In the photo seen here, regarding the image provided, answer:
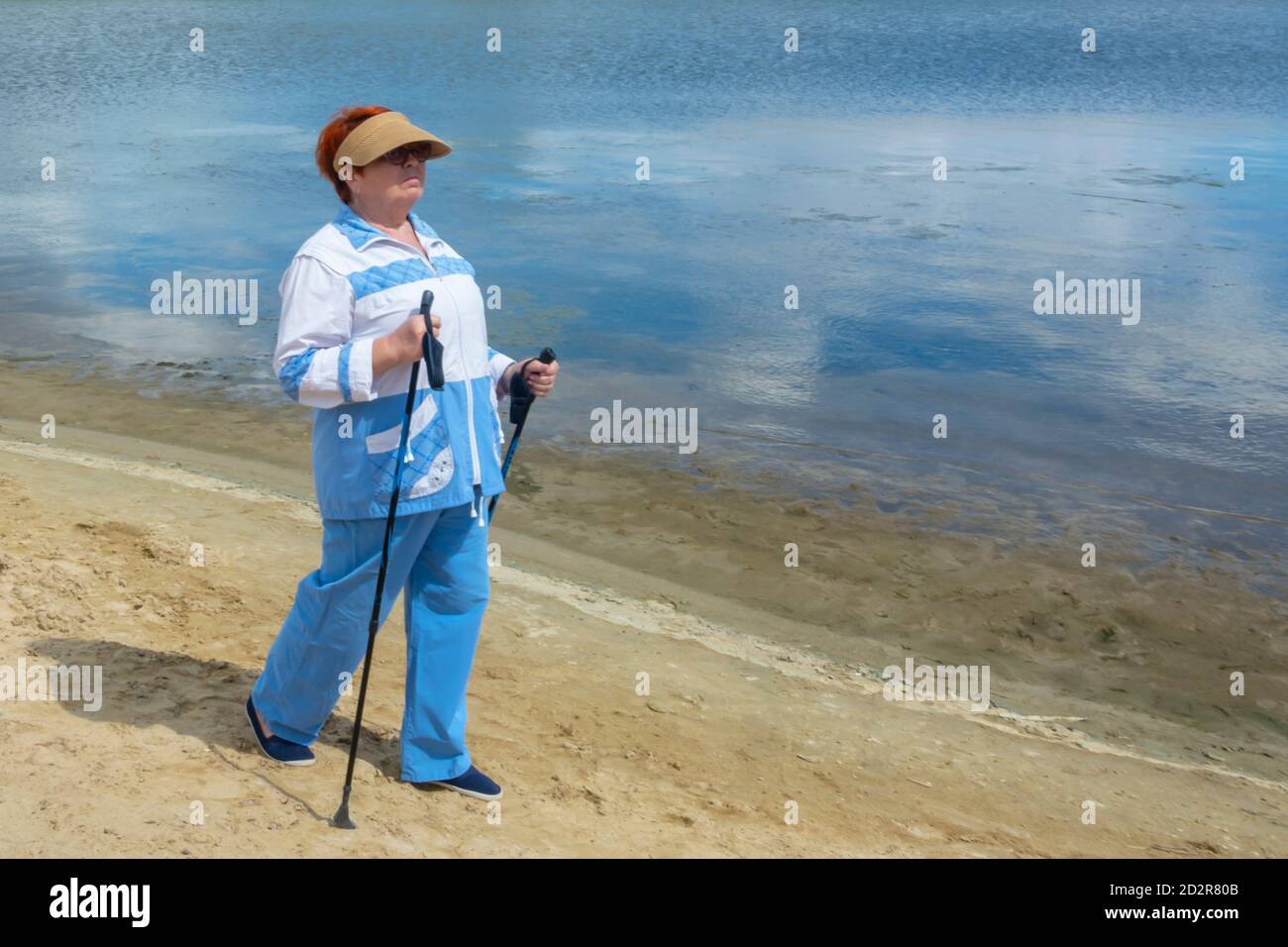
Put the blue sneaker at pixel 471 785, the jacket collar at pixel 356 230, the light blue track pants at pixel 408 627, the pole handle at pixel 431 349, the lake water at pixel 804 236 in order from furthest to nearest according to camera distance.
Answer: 1. the lake water at pixel 804 236
2. the blue sneaker at pixel 471 785
3. the light blue track pants at pixel 408 627
4. the jacket collar at pixel 356 230
5. the pole handle at pixel 431 349

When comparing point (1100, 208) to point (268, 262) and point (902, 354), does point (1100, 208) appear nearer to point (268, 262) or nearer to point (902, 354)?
A: point (902, 354)

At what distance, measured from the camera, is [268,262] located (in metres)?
12.6

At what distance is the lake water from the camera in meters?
8.72

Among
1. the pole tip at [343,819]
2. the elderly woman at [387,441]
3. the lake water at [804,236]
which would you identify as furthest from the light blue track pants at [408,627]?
the lake water at [804,236]

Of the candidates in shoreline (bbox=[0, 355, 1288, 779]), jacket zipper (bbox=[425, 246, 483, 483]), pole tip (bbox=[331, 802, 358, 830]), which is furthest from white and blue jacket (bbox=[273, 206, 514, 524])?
shoreline (bbox=[0, 355, 1288, 779])

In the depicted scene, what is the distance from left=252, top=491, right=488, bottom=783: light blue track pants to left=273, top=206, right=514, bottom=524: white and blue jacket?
0.10 m

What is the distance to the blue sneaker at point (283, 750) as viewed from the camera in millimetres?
3922

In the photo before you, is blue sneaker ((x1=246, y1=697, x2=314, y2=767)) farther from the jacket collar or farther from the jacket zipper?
the jacket collar

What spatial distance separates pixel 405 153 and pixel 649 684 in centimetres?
233

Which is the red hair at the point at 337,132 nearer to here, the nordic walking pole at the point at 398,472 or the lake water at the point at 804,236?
the nordic walking pole at the point at 398,472

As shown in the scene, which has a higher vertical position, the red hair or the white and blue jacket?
the red hair

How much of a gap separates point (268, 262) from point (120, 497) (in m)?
6.24

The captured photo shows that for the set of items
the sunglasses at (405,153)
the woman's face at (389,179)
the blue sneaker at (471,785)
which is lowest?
the blue sneaker at (471,785)

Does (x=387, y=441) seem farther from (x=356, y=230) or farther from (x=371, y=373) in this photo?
(x=356, y=230)
